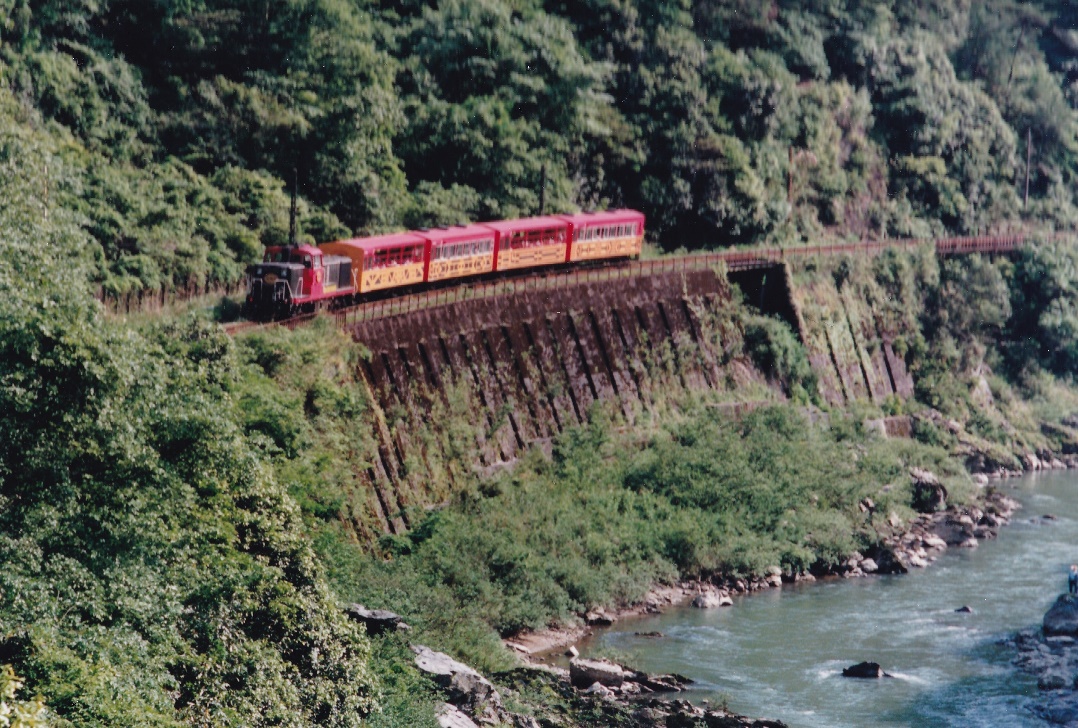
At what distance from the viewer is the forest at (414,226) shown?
30.4m

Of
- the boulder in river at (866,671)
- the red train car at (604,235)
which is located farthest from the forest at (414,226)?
the boulder in river at (866,671)

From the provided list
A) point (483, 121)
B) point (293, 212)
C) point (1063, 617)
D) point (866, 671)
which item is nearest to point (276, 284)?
point (293, 212)

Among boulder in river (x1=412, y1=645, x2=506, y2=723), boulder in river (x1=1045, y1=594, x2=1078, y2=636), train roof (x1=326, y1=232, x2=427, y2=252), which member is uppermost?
train roof (x1=326, y1=232, x2=427, y2=252)

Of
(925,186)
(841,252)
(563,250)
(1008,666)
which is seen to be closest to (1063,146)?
(925,186)

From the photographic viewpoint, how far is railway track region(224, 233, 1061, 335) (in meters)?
50.7

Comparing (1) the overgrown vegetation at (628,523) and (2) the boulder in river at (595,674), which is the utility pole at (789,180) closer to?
(1) the overgrown vegetation at (628,523)

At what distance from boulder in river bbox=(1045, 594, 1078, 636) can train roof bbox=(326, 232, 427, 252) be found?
22721mm

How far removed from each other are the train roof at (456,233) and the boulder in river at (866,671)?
68.2ft

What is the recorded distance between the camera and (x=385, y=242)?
53688mm

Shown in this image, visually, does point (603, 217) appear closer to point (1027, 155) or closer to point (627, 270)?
point (627, 270)

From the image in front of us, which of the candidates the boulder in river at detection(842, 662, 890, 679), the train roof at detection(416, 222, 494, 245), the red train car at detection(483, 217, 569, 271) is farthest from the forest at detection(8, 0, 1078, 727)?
the boulder in river at detection(842, 662, 890, 679)

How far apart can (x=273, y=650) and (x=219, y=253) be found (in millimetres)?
25099

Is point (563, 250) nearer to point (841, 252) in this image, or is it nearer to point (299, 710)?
point (841, 252)

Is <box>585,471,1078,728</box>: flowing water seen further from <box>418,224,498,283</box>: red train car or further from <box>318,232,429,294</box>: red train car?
<box>418,224,498,283</box>: red train car
